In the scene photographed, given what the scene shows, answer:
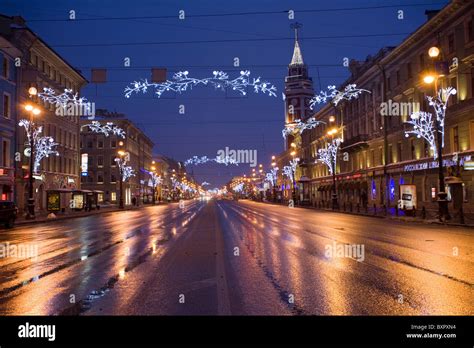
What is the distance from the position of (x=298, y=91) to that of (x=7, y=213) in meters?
118

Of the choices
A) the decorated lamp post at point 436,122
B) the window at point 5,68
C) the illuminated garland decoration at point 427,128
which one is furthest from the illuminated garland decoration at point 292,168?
the window at point 5,68

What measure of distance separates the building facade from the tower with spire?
193ft

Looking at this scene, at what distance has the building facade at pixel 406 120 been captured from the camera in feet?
117

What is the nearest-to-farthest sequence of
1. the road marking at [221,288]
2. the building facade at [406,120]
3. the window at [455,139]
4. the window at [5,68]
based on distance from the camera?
the road marking at [221,288] < the building facade at [406,120] < the window at [455,139] < the window at [5,68]

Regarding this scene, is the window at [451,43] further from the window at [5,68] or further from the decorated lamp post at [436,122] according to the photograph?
the window at [5,68]

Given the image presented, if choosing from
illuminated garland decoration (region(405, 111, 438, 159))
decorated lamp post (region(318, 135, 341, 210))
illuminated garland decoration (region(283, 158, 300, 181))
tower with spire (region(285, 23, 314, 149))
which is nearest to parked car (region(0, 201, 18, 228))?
illuminated garland decoration (region(405, 111, 438, 159))

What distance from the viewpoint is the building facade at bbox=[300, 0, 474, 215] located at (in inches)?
1407

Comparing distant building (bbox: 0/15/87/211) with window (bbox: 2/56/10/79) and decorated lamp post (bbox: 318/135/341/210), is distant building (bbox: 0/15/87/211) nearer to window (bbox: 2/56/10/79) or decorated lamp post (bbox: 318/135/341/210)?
window (bbox: 2/56/10/79)

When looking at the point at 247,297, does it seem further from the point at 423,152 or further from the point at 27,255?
the point at 423,152

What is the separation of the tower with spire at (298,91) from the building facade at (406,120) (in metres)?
58.7

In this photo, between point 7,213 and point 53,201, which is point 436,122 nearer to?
point 7,213

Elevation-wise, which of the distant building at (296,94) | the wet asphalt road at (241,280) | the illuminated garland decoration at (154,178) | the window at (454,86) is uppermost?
the distant building at (296,94)

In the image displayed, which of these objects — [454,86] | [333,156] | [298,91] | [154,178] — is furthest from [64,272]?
[298,91]

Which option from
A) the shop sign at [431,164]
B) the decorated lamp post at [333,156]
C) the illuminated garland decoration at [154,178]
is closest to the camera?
the shop sign at [431,164]
